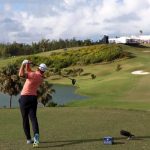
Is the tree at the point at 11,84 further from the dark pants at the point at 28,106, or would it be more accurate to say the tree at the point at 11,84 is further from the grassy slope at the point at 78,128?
the dark pants at the point at 28,106

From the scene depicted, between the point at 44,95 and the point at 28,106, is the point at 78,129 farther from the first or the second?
the point at 44,95

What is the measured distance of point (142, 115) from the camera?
2081 cm

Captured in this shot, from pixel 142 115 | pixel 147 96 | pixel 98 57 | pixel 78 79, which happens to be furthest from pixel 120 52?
pixel 142 115

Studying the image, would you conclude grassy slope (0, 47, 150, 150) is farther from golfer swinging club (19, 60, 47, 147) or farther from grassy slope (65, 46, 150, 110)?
grassy slope (65, 46, 150, 110)

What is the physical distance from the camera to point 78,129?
663 inches

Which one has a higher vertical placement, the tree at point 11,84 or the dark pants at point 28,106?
the dark pants at point 28,106

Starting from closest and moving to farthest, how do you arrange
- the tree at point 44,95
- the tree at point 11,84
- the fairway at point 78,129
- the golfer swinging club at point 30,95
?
the fairway at point 78,129
the golfer swinging club at point 30,95
the tree at point 44,95
the tree at point 11,84

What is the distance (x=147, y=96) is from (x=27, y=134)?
4549 centimetres

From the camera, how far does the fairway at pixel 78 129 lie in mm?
13914

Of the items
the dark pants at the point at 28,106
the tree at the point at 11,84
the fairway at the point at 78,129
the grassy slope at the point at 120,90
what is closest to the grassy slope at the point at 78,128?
the fairway at the point at 78,129

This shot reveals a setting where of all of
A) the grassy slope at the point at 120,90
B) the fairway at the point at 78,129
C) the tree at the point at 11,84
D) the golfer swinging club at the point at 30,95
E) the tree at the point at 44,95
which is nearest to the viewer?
the fairway at the point at 78,129

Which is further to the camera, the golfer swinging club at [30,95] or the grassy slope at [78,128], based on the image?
the golfer swinging club at [30,95]

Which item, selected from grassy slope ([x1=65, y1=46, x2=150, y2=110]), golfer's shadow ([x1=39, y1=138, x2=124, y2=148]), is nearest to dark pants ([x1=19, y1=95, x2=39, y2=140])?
golfer's shadow ([x1=39, y1=138, x2=124, y2=148])

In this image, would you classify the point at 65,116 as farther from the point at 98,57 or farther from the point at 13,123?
the point at 98,57
